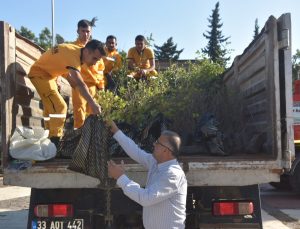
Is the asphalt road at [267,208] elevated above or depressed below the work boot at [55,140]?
below

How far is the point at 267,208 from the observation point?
8.84 m

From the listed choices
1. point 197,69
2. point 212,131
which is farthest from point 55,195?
point 197,69

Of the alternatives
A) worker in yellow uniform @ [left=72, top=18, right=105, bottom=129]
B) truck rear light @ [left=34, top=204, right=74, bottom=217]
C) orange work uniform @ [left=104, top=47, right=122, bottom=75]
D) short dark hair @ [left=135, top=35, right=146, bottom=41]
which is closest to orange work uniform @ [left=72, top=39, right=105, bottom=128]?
worker in yellow uniform @ [left=72, top=18, right=105, bottom=129]

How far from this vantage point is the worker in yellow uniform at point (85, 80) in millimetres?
5566

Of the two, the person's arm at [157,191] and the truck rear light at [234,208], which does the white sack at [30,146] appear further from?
the truck rear light at [234,208]

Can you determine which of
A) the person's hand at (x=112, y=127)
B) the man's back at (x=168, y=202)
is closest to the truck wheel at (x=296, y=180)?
the person's hand at (x=112, y=127)

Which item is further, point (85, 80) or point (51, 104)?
point (85, 80)

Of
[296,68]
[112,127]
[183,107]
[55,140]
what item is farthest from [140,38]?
[296,68]

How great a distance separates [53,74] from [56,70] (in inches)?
3.4

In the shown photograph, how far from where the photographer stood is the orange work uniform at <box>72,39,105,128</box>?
5562 millimetres

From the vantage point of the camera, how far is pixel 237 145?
Answer: 479cm

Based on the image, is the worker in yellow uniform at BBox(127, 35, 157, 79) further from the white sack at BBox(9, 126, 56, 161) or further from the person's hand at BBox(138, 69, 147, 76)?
the white sack at BBox(9, 126, 56, 161)

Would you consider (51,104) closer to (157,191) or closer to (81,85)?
(81,85)

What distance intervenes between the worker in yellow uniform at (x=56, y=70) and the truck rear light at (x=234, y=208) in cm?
186
